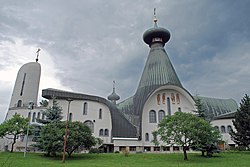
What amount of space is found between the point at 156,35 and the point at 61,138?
3419cm

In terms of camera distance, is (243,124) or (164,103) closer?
(243,124)

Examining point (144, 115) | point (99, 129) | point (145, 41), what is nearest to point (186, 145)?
point (99, 129)

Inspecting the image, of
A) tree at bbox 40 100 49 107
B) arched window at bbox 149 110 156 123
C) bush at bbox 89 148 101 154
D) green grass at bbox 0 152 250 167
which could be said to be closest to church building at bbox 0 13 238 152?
arched window at bbox 149 110 156 123

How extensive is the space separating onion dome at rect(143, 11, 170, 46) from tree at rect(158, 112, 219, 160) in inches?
1171

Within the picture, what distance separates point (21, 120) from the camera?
2538cm

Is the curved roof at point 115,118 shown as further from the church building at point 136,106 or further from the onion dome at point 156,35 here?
the onion dome at point 156,35

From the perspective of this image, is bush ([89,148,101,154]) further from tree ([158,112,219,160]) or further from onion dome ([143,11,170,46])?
onion dome ([143,11,170,46])

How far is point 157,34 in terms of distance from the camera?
46.6 metres

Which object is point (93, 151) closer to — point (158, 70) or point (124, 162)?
point (124, 162)

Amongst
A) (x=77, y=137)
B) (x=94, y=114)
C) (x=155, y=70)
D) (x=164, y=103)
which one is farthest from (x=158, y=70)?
(x=77, y=137)

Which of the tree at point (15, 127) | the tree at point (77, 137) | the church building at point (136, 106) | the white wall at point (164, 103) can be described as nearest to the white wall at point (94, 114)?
the church building at point (136, 106)

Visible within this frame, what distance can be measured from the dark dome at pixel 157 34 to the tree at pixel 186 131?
2971cm

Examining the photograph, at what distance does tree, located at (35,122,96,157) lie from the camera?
19.3 m

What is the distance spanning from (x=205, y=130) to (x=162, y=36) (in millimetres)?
31546
